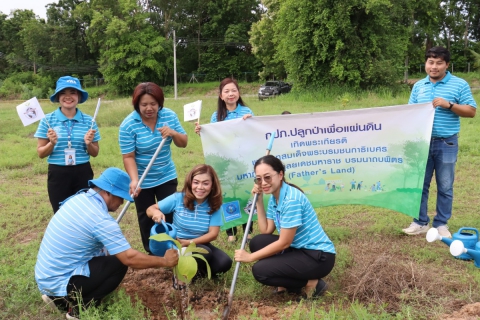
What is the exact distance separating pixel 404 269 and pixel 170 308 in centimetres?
191

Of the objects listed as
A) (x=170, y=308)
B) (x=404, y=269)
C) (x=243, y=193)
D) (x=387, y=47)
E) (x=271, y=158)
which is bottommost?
(x=170, y=308)

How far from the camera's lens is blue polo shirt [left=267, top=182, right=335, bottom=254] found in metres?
3.24

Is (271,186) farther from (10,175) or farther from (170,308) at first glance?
(10,175)

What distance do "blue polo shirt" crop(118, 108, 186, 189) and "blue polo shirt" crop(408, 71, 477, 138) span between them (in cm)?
262

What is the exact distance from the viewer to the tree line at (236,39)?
68.2ft

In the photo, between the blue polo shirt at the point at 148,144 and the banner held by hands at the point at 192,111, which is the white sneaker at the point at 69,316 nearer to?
the blue polo shirt at the point at 148,144

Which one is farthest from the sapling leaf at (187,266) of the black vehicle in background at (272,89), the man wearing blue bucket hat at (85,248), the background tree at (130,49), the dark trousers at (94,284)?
the background tree at (130,49)

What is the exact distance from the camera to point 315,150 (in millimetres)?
4477

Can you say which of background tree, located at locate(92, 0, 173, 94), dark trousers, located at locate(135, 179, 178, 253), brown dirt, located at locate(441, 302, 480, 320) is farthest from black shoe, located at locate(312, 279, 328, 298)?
background tree, located at locate(92, 0, 173, 94)

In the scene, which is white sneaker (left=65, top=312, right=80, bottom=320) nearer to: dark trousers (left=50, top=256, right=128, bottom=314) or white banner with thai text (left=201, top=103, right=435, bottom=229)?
dark trousers (left=50, top=256, right=128, bottom=314)

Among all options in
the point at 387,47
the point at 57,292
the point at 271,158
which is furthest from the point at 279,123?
the point at 387,47

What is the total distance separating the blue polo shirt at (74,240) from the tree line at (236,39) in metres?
19.0

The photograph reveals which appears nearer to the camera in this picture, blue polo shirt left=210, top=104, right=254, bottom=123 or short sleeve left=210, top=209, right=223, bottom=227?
short sleeve left=210, top=209, right=223, bottom=227

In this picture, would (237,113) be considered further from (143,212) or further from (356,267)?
(356,267)
